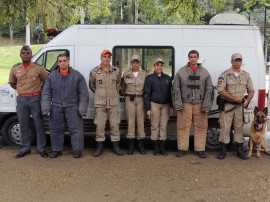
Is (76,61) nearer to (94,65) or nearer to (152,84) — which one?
(94,65)

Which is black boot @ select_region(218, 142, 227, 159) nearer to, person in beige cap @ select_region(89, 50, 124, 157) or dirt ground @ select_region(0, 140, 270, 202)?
dirt ground @ select_region(0, 140, 270, 202)

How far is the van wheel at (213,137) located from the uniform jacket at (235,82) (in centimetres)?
88

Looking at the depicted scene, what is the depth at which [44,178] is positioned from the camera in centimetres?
557

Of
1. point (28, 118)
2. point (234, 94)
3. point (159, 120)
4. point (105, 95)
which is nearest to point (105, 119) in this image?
point (105, 95)

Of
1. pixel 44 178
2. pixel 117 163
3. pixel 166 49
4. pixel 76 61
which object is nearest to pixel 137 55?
pixel 166 49

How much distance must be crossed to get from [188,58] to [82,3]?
236 inches

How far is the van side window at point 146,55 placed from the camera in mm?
6902

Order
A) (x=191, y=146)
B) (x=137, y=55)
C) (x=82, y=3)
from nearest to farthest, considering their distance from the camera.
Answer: (x=137, y=55)
(x=191, y=146)
(x=82, y=3)

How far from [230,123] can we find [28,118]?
3.50 meters

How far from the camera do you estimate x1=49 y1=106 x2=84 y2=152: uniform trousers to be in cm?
648

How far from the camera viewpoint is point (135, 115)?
6809mm

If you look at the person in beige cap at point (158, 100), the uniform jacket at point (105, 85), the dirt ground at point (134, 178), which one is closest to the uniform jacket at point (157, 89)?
the person in beige cap at point (158, 100)

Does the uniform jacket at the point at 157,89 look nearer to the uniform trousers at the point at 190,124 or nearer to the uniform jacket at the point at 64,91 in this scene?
the uniform trousers at the point at 190,124

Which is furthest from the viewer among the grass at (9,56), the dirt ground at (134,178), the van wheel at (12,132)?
the grass at (9,56)
